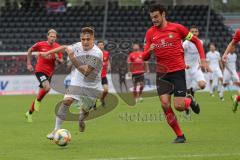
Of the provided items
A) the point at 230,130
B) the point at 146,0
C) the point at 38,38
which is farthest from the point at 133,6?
the point at 230,130

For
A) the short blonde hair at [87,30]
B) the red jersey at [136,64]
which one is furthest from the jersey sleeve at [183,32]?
the red jersey at [136,64]

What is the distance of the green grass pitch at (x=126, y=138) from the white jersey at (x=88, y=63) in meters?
1.15

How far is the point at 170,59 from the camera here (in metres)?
12.8

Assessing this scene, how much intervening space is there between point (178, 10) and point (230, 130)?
27.0m

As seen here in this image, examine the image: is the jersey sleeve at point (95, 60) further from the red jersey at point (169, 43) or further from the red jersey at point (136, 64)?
the red jersey at point (136, 64)

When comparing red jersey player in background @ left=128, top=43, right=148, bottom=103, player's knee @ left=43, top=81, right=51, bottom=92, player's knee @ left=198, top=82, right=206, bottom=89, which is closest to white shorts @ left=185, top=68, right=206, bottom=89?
player's knee @ left=198, top=82, right=206, bottom=89

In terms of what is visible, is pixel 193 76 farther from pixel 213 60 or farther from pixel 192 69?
pixel 213 60

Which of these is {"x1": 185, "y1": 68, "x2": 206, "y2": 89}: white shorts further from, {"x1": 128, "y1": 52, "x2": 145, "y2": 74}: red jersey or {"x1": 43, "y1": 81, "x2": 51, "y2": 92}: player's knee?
{"x1": 128, "y1": 52, "x2": 145, "y2": 74}: red jersey

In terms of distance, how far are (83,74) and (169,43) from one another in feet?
5.77

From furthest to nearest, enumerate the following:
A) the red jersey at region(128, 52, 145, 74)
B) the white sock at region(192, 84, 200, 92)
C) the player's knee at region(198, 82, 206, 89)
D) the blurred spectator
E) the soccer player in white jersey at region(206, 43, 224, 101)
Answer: the blurred spectator → the soccer player in white jersey at region(206, 43, 224, 101) → the red jersey at region(128, 52, 145, 74) → the white sock at region(192, 84, 200, 92) → the player's knee at region(198, 82, 206, 89)

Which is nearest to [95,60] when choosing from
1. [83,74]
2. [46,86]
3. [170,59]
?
[83,74]

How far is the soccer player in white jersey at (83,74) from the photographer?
42.0 ft

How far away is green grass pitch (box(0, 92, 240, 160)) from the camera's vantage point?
10977 mm

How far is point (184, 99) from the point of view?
1279 cm
